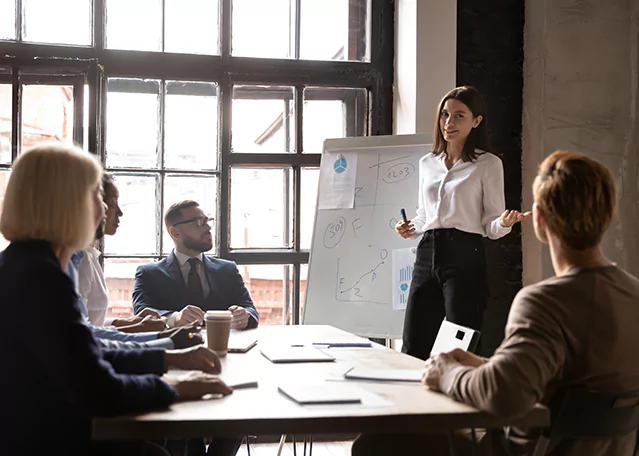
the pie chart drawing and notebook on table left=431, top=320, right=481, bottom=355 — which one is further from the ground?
the pie chart drawing

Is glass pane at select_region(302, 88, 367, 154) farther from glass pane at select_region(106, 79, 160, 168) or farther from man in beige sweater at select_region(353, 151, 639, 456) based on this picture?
man in beige sweater at select_region(353, 151, 639, 456)

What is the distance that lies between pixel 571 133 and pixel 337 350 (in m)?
2.30

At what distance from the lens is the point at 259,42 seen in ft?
13.6

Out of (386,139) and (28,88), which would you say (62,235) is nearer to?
(386,139)

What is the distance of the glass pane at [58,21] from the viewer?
3885mm

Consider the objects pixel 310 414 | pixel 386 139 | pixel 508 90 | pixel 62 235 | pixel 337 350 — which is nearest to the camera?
pixel 310 414

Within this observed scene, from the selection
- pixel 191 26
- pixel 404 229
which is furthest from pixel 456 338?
pixel 191 26

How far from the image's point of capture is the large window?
3887 millimetres

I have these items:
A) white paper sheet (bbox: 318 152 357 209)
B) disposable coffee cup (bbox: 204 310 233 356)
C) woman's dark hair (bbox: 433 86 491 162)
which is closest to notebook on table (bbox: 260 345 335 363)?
disposable coffee cup (bbox: 204 310 233 356)

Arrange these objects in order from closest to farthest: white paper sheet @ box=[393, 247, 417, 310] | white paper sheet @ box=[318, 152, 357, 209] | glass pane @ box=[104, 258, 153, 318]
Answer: white paper sheet @ box=[393, 247, 417, 310], white paper sheet @ box=[318, 152, 357, 209], glass pane @ box=[104, 258, 153, 318]

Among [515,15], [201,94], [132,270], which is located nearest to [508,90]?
[515,15]

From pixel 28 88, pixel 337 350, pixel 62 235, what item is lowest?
pixel 337 350

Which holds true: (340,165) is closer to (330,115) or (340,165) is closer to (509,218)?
(330,115)

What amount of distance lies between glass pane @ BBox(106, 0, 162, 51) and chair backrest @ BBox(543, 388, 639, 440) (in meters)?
3.29
